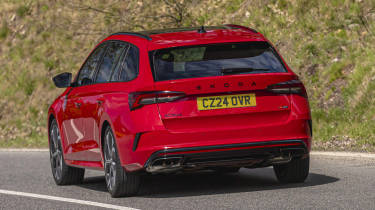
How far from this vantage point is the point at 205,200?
317 inches

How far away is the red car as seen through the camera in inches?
313

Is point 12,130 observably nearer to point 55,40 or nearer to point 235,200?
point 55,40

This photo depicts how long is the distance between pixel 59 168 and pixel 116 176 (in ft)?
8.85

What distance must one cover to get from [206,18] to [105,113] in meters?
14.2

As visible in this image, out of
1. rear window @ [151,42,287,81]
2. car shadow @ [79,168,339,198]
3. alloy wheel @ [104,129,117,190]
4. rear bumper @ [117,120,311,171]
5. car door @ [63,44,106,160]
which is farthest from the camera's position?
car door @ [63,44,106,160]

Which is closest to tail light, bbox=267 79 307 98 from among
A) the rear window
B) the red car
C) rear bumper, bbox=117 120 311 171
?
the red car

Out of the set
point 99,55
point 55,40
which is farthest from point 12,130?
point 99,55

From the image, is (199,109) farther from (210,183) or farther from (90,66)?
(90,66)

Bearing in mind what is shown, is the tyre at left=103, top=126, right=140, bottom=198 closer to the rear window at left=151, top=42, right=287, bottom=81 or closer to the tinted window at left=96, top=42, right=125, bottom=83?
the tinted window at left=96, top=42, right=125, bottom=83

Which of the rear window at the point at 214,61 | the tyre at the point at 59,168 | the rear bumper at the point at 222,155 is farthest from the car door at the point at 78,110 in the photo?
the rear bumper at the point at 222,155

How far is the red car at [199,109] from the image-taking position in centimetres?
795

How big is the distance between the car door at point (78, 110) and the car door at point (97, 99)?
105 mm

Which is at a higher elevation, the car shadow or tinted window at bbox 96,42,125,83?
tinted window at bbox 96,42,125,83

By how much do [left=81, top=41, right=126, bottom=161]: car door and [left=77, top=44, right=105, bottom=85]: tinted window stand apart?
0.66 ft
